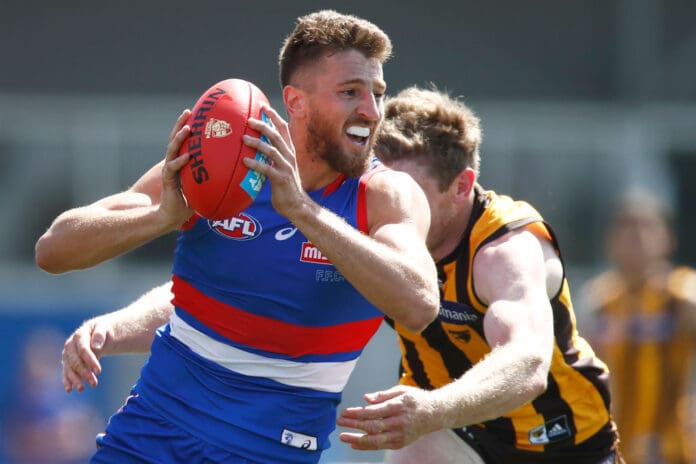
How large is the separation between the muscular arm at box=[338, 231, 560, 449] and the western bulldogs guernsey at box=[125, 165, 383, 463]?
54 cm

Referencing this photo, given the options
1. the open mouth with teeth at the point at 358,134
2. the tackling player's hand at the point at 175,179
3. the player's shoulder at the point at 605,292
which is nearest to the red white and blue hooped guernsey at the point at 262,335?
the open mouth with teeth at the point at 358,134

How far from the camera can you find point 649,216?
9055mm

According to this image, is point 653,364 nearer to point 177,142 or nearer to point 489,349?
point 489,349

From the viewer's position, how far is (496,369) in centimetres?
448

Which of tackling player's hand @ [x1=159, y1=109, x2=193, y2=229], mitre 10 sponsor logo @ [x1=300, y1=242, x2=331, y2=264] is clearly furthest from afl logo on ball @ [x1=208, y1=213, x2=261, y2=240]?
tackling player's hand @ [x1=159, y1=109, x2=193, y2=229]

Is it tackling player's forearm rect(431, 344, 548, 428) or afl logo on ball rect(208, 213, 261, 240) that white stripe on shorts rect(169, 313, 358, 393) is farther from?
tackling player's forearm rect(431, 344, 548, 428)

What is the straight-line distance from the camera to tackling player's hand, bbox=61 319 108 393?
472 centimetres

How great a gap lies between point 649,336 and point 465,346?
4.11 m

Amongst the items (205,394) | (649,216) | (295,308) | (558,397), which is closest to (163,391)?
(205,394)

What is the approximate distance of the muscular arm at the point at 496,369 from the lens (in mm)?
3963

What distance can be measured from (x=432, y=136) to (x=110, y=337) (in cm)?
164

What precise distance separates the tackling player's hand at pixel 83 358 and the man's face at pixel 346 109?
3.69 feet

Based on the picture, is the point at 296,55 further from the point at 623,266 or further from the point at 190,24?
the point at 190,24

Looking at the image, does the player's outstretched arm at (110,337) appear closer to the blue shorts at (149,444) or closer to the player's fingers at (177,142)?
the blue shorts at (149,444)
